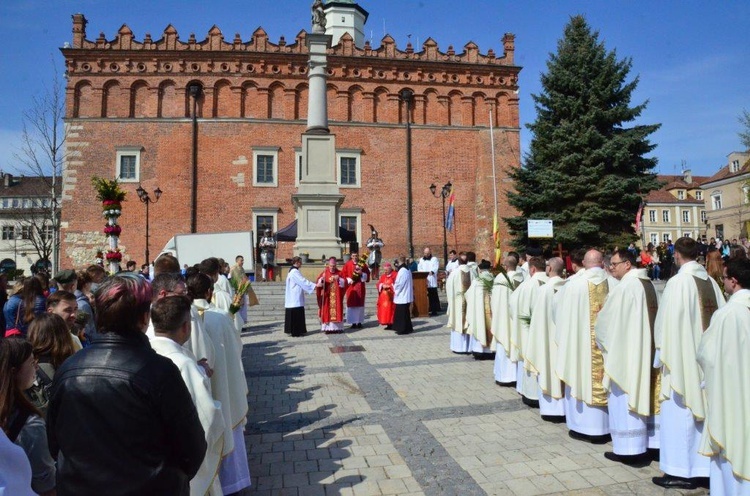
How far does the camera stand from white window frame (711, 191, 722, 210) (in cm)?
5203

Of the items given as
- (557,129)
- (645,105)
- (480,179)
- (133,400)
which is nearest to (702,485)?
(133,400)

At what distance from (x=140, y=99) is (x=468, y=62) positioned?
18.7 meters

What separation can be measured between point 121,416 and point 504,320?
6.37 m

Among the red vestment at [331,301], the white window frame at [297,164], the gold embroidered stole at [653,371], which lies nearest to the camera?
the gold embroidered stole at [653,371]

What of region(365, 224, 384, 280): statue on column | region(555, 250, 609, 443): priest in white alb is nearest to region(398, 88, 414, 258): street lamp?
region(365, 224, 384, 280): statue on column

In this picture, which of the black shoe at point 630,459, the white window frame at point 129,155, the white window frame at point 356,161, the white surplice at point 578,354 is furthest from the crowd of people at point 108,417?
the white window frame at point 129,155

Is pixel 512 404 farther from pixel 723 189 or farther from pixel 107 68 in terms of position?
pixel 723 189

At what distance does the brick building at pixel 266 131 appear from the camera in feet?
90.2

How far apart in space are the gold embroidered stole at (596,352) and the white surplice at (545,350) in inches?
20.7

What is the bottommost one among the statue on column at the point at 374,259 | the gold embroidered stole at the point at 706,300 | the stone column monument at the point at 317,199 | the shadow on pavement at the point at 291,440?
the shadow on pavement at the point at 291,440

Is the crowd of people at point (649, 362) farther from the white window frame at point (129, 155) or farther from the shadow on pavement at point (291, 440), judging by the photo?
the white window frame at point (129, 155)

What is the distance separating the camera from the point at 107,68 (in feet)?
91.5

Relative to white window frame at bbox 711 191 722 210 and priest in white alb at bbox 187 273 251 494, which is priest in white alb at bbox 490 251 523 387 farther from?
white window frame at bbox 711 191 722 210

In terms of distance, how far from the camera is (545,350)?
5871 mm
